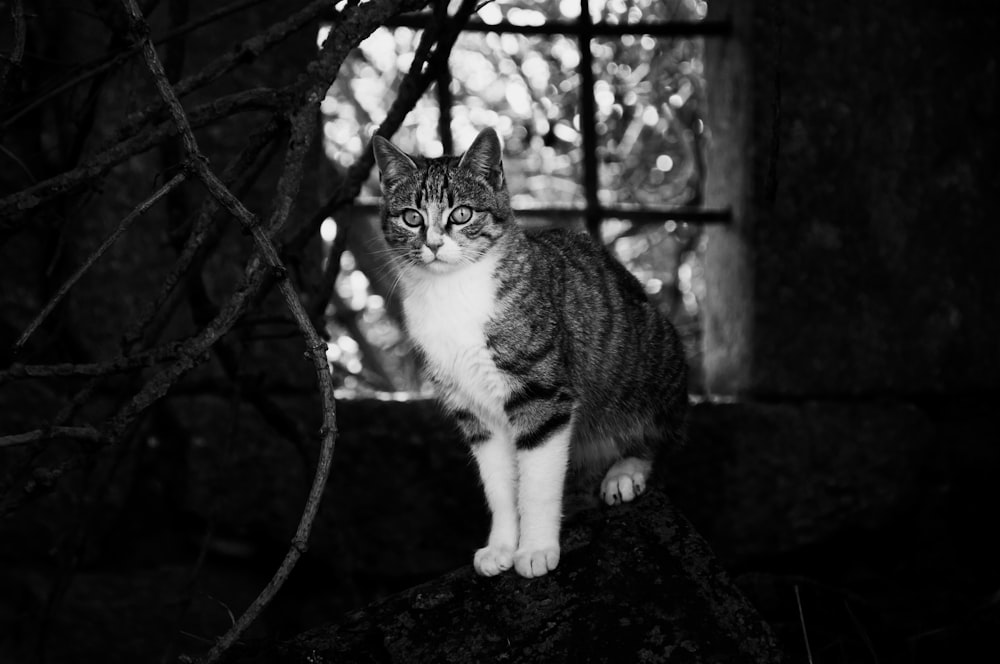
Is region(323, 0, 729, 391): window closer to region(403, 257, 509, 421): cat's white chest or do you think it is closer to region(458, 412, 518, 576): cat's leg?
region(403, 257, 509, 421): cat's white chest

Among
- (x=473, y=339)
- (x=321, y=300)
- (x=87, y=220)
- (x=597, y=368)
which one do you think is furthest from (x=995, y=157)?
(x=87, y=220)

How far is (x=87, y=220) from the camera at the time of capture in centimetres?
336

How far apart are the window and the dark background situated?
365 mm

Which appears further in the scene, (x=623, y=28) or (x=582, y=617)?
(x=623, y=28)

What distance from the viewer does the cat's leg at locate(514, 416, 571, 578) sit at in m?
2.44

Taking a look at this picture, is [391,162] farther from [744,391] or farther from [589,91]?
[744,391]

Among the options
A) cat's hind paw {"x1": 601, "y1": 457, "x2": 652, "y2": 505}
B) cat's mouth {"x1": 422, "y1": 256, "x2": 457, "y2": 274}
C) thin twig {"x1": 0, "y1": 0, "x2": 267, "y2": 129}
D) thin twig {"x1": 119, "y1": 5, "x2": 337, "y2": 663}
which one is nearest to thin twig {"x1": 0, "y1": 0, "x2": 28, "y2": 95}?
thin twig {"x1": 0, "y1": 0, "x2": 267, "y2": 129}

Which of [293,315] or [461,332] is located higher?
[293,315]

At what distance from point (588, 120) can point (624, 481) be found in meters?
1.56

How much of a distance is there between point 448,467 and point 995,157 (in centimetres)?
214

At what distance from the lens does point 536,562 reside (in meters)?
2.38

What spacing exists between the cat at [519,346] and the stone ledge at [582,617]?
0.32 ft

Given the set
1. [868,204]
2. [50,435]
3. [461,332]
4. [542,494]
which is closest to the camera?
[50,435]

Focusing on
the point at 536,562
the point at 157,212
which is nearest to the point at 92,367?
the point at 536,562
